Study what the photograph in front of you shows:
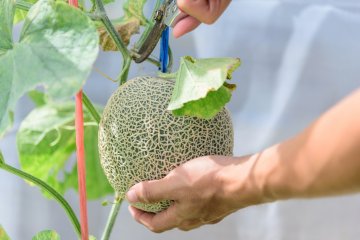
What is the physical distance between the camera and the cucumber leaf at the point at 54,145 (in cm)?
144

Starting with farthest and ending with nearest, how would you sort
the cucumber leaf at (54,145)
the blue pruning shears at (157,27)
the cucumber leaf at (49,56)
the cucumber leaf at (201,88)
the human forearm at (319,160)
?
1. the cucumber leaf at (54,145)
2. the blue pruning shears at (157,27)
3. the cucumber leaf at (201,88)
4. the cucumber leaf at (49,56)
5. the human forearm at (319,160)

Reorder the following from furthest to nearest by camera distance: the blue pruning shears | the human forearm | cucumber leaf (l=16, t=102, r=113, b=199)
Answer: cucumber leaf (l=16, t=102, r=113, b=199), the blue pruning shears, the human forearm

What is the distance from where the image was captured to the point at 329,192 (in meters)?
0.81

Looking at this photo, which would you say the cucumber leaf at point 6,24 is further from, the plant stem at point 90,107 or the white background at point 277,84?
the white background at point 277,84

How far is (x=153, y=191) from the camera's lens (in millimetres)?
1016

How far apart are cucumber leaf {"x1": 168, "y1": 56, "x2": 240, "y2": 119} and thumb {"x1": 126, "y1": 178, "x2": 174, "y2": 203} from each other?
0.10 metres

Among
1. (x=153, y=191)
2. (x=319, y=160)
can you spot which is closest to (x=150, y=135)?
(x=153, y=191)

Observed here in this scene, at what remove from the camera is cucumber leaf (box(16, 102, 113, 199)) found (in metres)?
1.44

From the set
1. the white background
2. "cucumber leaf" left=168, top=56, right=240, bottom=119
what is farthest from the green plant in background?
the white background

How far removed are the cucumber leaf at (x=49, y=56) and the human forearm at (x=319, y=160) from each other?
0.26m

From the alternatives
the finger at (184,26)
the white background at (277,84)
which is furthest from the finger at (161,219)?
the white background at (277,84)

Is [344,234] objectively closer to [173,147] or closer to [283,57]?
[283,57]

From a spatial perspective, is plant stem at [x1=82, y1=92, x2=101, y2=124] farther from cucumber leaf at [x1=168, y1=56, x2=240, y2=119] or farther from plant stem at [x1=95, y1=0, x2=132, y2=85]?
cucumber leaf at [x1=168, y1=56, x2=240, y2=119]

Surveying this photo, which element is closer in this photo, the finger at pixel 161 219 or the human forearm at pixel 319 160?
the human forearm at pixel 319 160
